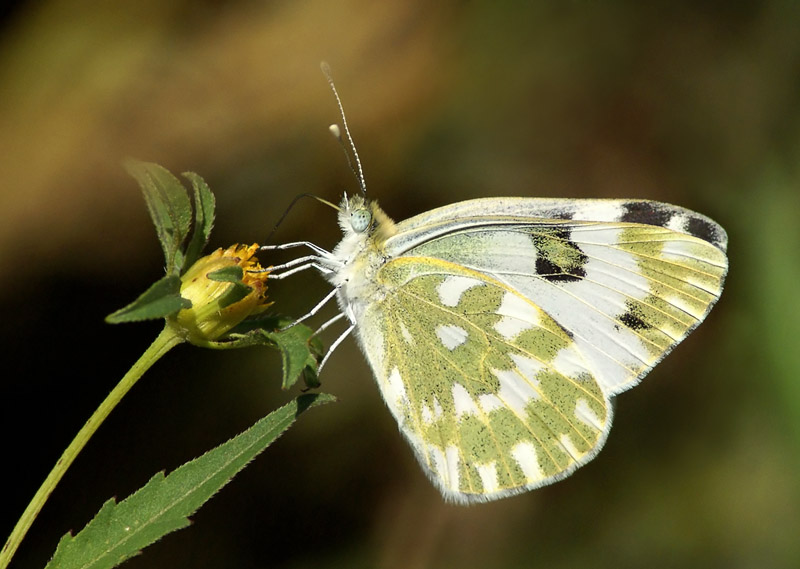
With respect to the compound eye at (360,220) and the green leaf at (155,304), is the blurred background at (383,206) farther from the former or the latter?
the green leaf at (155,304)

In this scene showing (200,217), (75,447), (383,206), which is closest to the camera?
(75,447)

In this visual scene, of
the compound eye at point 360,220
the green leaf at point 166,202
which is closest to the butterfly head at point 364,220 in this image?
the compound eye at point 360,220

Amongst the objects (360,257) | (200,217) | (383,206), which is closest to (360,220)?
(360,257)

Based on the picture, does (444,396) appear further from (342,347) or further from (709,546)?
(709,546)

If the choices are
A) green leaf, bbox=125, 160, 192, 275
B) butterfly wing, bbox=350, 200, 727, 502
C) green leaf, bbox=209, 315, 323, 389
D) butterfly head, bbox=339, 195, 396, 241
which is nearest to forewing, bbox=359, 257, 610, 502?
butterfly wing, bbox=350, 200, 727, 502

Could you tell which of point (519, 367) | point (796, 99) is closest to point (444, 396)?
point (519, 367)

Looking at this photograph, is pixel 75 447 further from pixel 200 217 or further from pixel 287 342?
pixel 200 217
